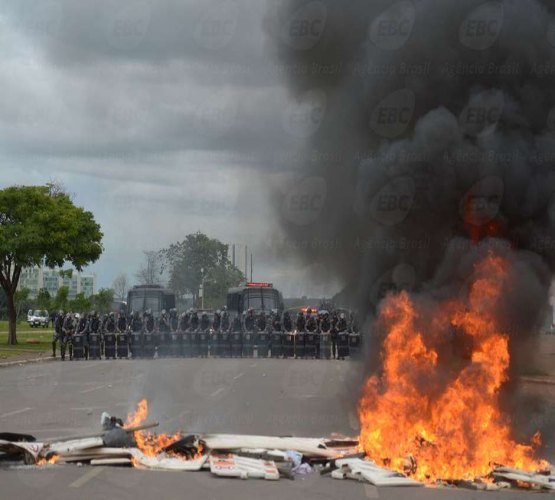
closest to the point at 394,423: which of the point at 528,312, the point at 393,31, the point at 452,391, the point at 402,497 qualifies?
the point at 452,391

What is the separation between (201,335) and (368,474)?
2462 centimetres

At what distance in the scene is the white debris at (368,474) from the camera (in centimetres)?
834

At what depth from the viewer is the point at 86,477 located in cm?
855

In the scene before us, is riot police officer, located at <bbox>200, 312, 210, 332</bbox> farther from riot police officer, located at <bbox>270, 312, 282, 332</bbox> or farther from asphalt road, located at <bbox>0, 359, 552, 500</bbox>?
riot police officer, located at <bbox>270, 312, 282, 332</bbox>

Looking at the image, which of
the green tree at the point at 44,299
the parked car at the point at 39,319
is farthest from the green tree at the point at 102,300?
the parked car at the point at 39,319

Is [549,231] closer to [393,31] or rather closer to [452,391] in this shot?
[452,391]

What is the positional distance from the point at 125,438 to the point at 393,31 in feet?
20.4

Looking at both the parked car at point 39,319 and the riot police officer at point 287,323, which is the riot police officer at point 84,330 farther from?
the parked car at point 39,319

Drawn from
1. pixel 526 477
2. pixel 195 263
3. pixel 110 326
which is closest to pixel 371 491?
pixel 526 477

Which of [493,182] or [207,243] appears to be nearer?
[493,182]

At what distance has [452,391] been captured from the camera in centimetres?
905

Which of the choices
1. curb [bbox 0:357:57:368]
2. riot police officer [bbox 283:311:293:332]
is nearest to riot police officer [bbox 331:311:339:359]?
riot police officer [bbox 283:311:293:332]

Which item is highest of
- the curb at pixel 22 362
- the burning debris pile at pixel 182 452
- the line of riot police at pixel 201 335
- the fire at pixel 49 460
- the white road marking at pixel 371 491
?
the line of riot police at pixel 201 335

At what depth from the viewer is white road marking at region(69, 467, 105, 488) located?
823 centimetres
